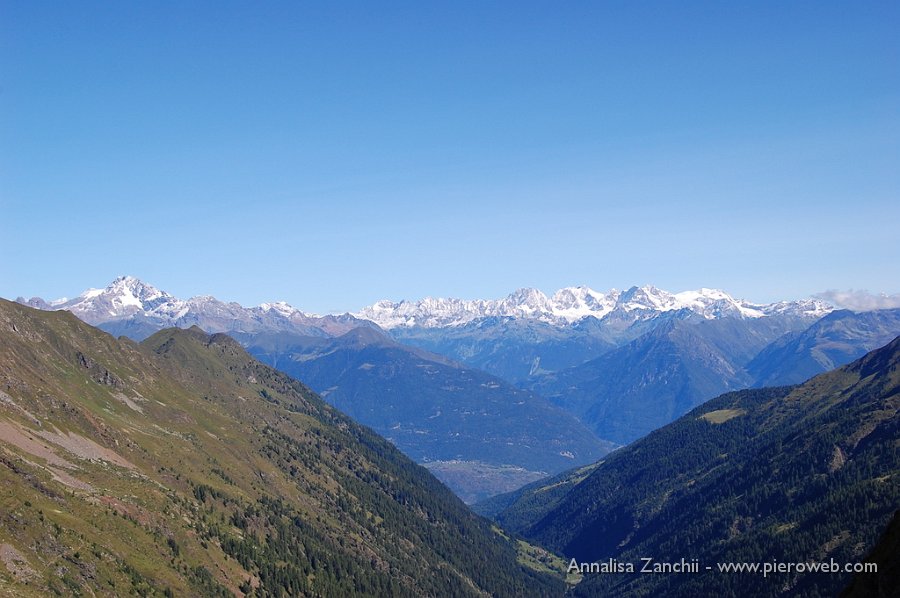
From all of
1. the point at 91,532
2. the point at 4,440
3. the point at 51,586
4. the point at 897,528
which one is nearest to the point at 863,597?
the point at 897,528

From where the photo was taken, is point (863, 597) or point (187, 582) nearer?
point (863, 597)

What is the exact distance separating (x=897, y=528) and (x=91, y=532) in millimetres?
162986

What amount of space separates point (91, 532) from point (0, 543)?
3406 centimetres

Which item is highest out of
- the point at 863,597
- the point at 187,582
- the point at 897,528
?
the point at 897,528

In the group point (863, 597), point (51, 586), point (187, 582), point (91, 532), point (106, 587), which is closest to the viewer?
point (863, 597)

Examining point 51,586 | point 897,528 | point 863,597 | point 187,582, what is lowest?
point 187,582

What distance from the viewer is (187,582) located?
195 meters

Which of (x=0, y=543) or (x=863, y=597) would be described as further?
(x=0, y=543)

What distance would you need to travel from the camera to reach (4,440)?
199625mm

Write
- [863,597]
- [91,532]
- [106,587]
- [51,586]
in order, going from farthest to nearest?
[91,532] < [106,587] < [51,586] < [863,597]

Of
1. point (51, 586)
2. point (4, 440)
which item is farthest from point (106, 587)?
point (4, 440)

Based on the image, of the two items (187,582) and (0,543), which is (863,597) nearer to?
(0,543)

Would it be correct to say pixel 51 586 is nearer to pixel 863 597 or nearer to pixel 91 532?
pixel 91 532

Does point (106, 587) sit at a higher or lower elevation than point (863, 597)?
lower
